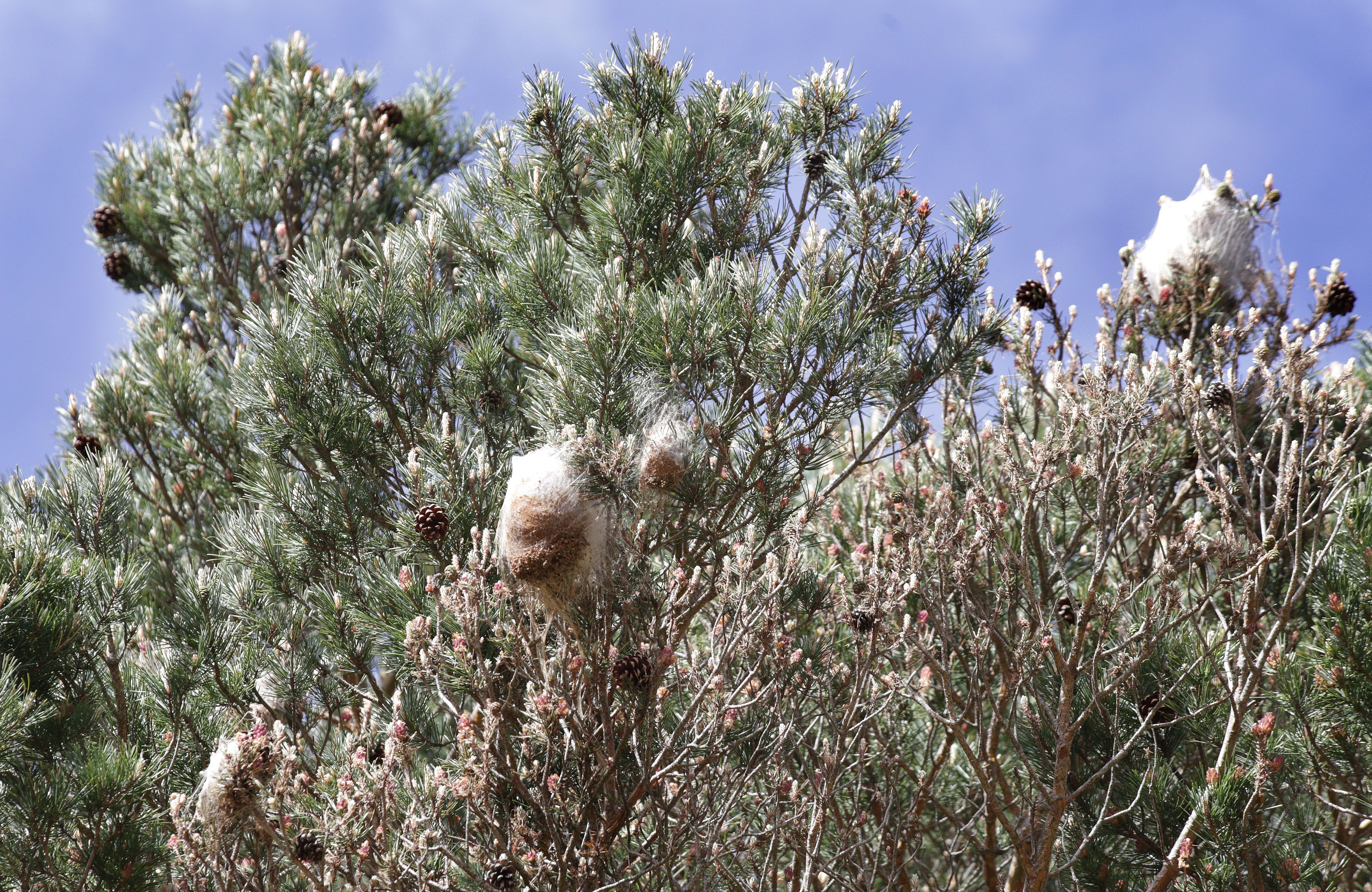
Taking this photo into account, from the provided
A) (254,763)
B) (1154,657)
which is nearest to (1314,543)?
(1154,657)

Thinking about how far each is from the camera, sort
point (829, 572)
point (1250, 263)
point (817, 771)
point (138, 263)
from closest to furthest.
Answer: point (817, 771) → point (829, 572) → point (1250, 263) → point (138, 263)

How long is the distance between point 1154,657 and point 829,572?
1.40m

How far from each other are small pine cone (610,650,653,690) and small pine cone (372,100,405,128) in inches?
206

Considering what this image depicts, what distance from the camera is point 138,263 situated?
24.7ft

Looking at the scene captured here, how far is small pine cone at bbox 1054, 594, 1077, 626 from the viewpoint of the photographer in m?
4.89

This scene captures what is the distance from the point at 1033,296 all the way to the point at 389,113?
456 centimetres

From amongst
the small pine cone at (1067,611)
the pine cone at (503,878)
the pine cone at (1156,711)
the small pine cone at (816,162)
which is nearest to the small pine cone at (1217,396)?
the small pine cone at (1067,611)

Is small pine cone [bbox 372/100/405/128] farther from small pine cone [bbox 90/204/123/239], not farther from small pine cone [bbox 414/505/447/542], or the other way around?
small pine cone [bbox 414/505/447/542]

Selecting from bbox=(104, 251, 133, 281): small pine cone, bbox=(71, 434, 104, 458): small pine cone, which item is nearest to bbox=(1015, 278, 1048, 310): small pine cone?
bbox=(71, 434, 104, 458): small pine cone

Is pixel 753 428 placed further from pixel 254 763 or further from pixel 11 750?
pixel 11 750

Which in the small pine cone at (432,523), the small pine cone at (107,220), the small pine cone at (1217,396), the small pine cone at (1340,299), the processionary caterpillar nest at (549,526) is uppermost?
the small pine cone at (107,220)

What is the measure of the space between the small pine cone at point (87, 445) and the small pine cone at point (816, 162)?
352 centimetres

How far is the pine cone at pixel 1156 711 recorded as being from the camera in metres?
4.21

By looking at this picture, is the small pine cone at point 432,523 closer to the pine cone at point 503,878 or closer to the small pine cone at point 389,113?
the pine cone at point 503,878
